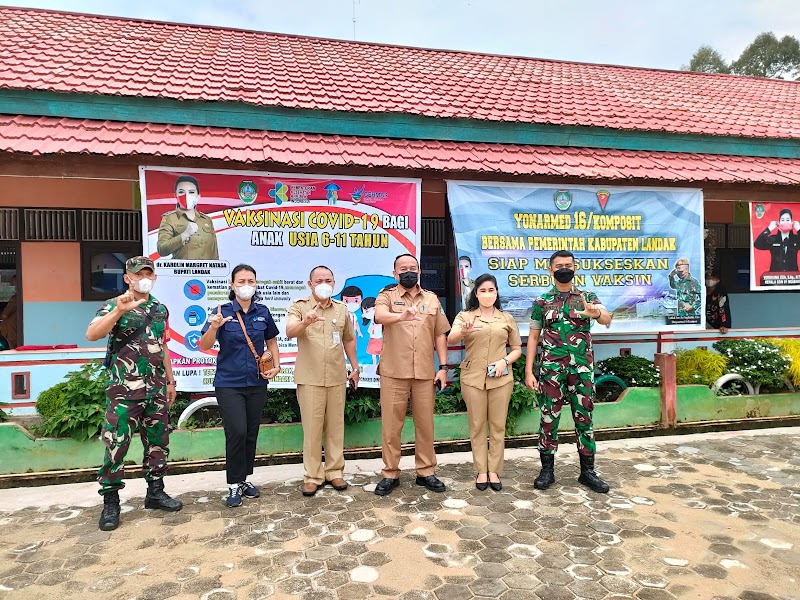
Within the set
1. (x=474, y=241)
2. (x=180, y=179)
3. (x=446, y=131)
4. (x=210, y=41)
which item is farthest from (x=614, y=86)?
(x=180, y=179)

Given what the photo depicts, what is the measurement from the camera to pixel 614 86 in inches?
339

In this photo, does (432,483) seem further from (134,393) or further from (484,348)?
(134,393)

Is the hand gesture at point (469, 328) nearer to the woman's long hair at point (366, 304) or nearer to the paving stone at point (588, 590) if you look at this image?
the woman's long hair at point (366, 304)

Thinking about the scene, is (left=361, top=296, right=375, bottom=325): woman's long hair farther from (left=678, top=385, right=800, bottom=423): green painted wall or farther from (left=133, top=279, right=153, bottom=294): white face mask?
(left=678, top=385, right=800, bottom=423): green painted wall

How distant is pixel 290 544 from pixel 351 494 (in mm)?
877

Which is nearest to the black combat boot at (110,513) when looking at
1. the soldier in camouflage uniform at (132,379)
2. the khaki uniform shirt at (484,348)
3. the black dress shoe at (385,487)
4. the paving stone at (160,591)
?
the soldier in camouflage uniform at (132,379)

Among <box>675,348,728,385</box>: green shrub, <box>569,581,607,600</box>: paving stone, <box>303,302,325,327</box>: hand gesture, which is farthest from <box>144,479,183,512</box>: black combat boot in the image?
<box>675,348,728,385</box>: green shrub

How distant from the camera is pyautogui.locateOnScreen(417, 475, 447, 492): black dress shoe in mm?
4074

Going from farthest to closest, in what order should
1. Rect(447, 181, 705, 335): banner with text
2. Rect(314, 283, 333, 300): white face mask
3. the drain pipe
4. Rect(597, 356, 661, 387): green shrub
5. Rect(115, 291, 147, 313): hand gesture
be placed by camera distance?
Rect(597, 356, 661, 387): green shrub, the drain pipe, Rect(447, 181, 705, 335): banner with text, Rect(314, 283, 333, 300): white face mask, Rect(115, 291, 147, 313): hand gesture

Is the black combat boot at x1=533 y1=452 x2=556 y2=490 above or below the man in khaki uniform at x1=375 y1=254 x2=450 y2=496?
below

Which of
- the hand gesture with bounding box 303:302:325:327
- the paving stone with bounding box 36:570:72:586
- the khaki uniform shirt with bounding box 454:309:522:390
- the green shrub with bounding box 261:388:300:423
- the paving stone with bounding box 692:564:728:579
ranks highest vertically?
the hand gesture with bounding box 303:302:325:327

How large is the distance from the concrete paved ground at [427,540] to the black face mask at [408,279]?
1.68 m

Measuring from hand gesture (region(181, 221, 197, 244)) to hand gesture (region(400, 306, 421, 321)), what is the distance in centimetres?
230

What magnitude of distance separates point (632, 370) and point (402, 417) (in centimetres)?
347
